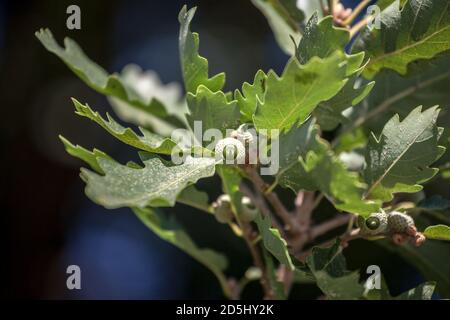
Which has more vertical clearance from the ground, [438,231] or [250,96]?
[250,96]

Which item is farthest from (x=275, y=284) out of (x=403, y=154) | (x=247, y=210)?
(x=403, y=154)

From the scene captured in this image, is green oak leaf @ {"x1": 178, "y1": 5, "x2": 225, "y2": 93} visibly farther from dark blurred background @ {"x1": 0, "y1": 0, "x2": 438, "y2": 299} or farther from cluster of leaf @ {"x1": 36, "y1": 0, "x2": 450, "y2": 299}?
dark blurred background @ {"x1": 0, "y1": 0, "x2": 438, "y2": 299}

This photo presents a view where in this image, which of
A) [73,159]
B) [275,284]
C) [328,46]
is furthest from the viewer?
[73,159]

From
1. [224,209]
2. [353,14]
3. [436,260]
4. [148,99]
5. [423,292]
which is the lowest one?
[423,292]

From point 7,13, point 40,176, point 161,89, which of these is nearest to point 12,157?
point 40,176

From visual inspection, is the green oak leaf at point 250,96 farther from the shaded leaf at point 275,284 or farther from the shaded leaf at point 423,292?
the shaded leaf at point 423,292

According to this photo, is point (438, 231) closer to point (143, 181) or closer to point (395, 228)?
point (395, 228)

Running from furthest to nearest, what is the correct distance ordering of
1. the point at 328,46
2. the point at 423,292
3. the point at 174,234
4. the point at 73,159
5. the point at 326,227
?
the point at 73,159 → the point at 174,234 → the point at 326,227 → the point at 423,292 → the point at 328,46
